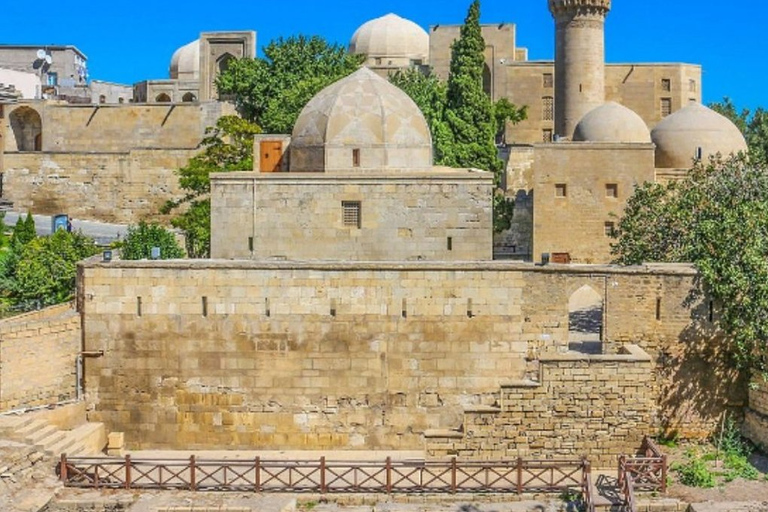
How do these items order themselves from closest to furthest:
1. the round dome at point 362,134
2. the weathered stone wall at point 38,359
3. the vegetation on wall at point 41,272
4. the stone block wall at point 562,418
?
the weathered stone wall at point 38,359 → the stone block wall at point 562,418 → the round dome at point 362,134 → the vegetation on wall at point 41,272

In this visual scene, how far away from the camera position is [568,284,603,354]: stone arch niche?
1784 centimetres

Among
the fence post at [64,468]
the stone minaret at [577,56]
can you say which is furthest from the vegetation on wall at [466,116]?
the fence post at [64,468]

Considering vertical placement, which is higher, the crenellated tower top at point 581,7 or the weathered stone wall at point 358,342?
the crenellated tower top at point 581,7

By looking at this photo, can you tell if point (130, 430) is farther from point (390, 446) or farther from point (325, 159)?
point (325, 159)

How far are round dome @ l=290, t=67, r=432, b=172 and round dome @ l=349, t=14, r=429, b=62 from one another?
27.6 m

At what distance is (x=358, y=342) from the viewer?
16.6m

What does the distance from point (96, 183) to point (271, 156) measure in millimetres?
14952

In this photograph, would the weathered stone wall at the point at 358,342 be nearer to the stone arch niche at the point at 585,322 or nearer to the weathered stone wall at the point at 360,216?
the stone arch niche at the point at 585,322

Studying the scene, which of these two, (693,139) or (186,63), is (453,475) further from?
(186,63)

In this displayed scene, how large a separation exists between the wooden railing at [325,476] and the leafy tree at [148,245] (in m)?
7.99

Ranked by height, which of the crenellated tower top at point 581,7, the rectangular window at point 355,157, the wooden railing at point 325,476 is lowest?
the wooden railing at point 325,476

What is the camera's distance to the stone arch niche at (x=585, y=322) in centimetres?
1784

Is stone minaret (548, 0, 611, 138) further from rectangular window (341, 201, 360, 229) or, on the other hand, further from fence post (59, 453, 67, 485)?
fence post (59, 453, 67, 485)

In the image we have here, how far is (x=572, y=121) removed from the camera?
117 feet
